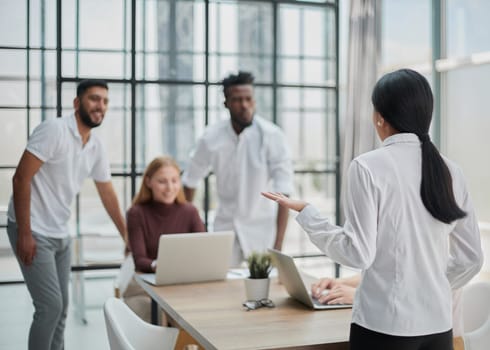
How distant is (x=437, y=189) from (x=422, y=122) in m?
0.19

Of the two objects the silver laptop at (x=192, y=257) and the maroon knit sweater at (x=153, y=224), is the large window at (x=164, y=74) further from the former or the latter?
the silver laptop at (x=192, y=257)

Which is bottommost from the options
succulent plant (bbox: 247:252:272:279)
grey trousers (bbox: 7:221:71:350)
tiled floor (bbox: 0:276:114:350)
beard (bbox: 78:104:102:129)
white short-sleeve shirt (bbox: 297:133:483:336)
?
tiled floor (bbox: 0:276:114:350)

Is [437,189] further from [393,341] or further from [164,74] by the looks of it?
[164,74]

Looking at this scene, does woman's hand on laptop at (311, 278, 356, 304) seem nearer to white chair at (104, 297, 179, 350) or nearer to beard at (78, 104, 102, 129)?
white chair at (104, 297, 179, 350)

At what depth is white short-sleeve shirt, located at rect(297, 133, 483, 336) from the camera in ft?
6.31

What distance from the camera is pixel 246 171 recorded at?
4703 millimetres

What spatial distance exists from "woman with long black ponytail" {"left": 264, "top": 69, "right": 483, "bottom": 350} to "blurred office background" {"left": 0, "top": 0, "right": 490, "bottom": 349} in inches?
119

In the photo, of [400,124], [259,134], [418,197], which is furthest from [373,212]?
[259,134]

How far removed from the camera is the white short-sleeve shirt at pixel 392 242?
192 centimetres

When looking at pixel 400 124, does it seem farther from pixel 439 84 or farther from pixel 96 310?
pixel 439 84

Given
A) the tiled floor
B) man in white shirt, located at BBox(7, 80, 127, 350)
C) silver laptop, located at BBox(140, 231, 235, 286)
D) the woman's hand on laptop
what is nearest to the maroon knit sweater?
silver laptop, located at BBox(140, 231, 235, 286)

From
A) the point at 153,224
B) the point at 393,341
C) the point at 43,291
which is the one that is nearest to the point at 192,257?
the point at 153,224

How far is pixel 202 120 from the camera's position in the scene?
16.4 ft

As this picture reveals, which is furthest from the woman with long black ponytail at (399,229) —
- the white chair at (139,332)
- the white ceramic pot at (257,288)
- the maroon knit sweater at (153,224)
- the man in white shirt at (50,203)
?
the man in white shirt at (50,203)
